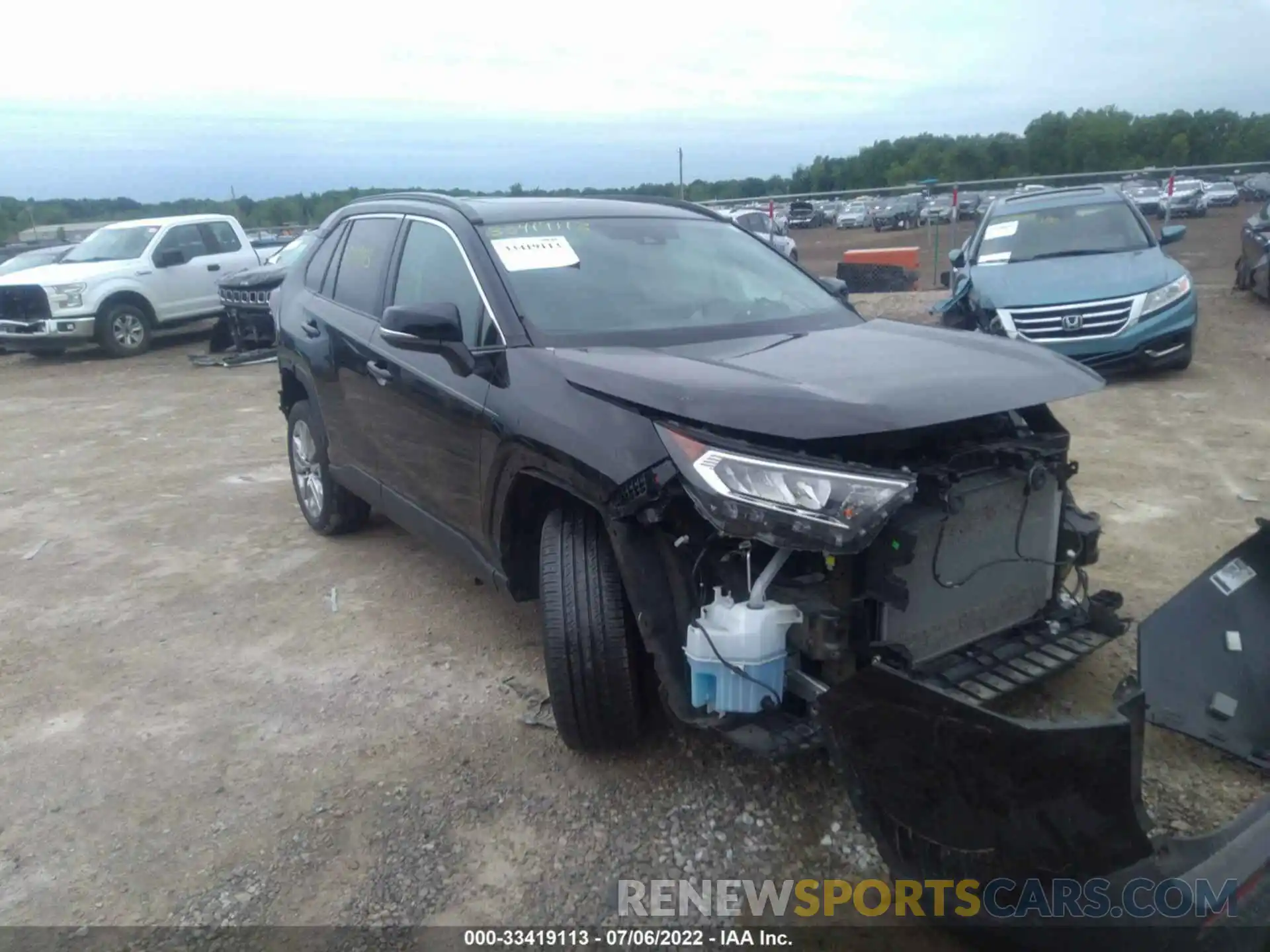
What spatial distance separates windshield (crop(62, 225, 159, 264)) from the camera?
14.4 metres

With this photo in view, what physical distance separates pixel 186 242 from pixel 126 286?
4.15ft

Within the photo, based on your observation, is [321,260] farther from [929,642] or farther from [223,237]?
[223,237]

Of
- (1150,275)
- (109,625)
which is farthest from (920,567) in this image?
(1150,275)

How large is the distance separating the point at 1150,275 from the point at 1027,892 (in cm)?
796

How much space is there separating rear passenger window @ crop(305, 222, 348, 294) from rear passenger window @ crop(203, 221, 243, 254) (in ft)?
35.9

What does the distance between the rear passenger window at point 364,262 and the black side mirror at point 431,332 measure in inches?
44.3

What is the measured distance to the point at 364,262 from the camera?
4828 millimetres

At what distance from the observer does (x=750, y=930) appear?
2.67 metres

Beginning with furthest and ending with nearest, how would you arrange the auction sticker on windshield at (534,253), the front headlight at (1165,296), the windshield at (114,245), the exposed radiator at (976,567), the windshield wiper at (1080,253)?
1. the windshield at (114,245)
2. the windshield wiper at (1080,253)
3. the front headlight at (1165,296)
4. the auction sticker on windshield at (534,253)
5. the exposed radiator at (976,567)

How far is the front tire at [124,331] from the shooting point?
13883mm

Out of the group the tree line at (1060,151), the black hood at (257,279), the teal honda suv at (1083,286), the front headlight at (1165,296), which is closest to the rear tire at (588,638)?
the teal honda suv at (1083,286)

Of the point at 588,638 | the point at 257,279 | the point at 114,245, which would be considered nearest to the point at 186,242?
the point at 114,245

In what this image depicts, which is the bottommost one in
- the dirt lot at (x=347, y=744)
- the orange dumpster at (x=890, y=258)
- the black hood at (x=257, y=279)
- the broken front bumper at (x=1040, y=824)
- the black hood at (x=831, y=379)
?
the dirt lot at (x=347, y=744)

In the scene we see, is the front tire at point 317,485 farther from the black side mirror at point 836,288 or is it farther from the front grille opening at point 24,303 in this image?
the front grille opening at point 24,303
